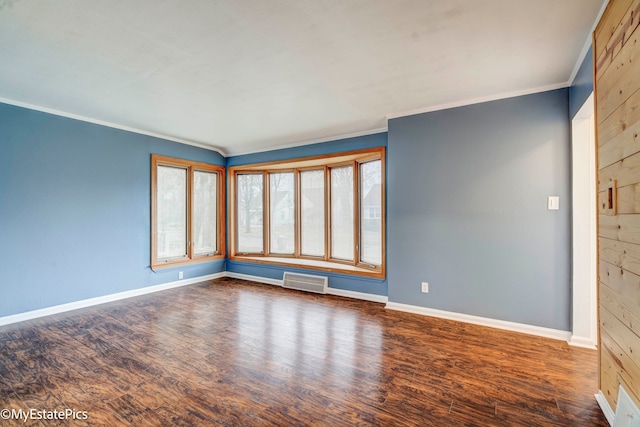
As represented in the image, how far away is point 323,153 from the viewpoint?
4738mm

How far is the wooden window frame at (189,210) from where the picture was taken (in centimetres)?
462

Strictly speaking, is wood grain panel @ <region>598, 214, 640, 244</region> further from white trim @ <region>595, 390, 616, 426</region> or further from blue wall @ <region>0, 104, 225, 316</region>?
blue wall @ <region>0, 104, 225, 316</region>

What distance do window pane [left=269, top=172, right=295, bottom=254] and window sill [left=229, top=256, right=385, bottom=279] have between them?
27 cm

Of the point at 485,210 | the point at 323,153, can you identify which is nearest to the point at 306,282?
the point at 323,153

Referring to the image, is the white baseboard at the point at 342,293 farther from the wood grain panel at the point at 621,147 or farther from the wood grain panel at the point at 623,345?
the wood grain panel at the point at 621,147

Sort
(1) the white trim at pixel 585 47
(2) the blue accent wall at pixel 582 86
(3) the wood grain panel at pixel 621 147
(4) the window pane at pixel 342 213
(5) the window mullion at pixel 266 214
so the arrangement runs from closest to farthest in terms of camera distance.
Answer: (3) the wood grain panel at pixel 621 147 → (1) the white trim at pixel 585 47 → (2) the blue accent wall at pixel 582 86 → (4) the window pane at pixel 342 213 → (5) the window mullion at pixel 266 214

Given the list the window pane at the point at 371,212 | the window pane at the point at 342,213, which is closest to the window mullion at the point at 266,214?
the window pane at the point at 342,213

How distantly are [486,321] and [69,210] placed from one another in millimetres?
5256

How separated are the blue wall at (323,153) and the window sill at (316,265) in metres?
0.07

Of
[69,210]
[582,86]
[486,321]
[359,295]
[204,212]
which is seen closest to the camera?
[582,86]

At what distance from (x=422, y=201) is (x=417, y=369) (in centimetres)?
192

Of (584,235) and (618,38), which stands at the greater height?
(618,38)

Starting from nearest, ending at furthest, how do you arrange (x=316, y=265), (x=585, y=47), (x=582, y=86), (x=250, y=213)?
1. (x=585, y=47)
2. (x=582, y=86)
3. (x=316, y=265)
4. (x=250, y=213)

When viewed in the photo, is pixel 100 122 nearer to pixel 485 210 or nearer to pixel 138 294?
pixel 138 294
